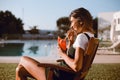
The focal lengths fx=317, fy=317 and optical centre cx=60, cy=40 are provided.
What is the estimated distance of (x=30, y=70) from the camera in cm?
210

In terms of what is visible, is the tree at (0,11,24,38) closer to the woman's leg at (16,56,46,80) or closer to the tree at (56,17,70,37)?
the tree at (56,17,70,37)

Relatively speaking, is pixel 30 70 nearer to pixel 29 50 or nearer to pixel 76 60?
pixel 76 60

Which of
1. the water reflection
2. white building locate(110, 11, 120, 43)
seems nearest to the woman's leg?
the water reflection

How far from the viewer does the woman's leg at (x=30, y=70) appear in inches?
80.4

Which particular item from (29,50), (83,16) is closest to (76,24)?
(83,16)

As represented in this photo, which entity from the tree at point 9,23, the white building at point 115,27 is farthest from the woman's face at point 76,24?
the tree at point 9,23

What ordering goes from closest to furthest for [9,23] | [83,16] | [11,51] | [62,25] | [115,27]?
1. [83,16]
2. [11,51]
3. [115,27]
4. [9,23]
5. [62,25]

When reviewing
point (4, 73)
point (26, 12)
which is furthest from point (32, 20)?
point (4, 73)

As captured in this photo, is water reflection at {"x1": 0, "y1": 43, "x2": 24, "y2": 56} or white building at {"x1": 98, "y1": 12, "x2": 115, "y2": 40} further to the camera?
white building at {"x1": 98, "y1": 12, "x2": 115, "y2": 40}

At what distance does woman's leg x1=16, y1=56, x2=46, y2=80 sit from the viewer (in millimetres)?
2041

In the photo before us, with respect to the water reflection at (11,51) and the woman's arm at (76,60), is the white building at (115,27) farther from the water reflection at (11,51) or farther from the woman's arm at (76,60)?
the woman's arm at (76,60)

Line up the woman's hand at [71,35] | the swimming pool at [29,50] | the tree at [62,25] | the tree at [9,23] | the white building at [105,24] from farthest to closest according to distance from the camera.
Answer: the tree at [62,25]
the tree at [9,23]
the white building at [105,24]
the swimming pool at [29,50]
the woman's hand at [71,35]

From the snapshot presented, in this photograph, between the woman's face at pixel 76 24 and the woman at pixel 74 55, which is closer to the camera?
the woman at pixel 74 55

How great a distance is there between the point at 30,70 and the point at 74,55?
12.3 inches
